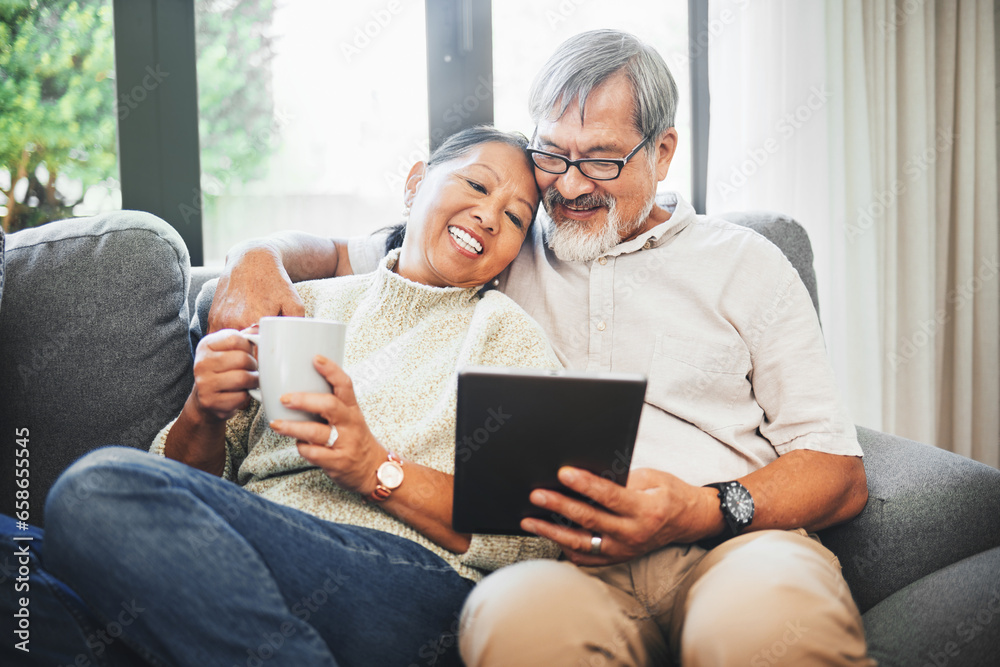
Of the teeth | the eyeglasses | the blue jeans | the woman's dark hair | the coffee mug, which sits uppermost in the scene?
the woman's dark hair

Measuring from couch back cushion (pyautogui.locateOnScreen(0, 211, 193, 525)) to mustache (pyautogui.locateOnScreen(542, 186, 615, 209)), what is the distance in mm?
728

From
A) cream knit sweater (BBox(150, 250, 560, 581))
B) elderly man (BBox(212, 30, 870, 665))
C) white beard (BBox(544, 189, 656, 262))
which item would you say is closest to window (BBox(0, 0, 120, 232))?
elderly man (BBox(212, 30, 870, 665))

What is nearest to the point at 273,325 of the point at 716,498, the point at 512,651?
the point at 512,651

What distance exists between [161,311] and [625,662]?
3.29 feet

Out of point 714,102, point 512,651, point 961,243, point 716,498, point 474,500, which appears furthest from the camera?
point 961,243

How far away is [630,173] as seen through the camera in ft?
4.35

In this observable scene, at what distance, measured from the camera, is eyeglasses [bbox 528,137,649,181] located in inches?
51.1

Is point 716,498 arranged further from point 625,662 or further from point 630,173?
point 630,173

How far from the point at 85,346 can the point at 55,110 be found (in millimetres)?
1047

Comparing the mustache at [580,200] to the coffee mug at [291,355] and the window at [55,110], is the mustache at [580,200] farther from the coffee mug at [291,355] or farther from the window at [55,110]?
the window at [55,110]

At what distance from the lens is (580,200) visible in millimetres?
1319

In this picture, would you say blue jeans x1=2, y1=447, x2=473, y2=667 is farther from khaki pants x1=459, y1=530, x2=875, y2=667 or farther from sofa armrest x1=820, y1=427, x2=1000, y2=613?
sofa armrest x1=820, y1=427, x2=1000, y2=613

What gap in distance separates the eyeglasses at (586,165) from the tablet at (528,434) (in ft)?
1.93

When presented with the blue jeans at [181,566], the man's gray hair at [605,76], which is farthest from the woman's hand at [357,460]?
the man's gray hair at [605,76]
